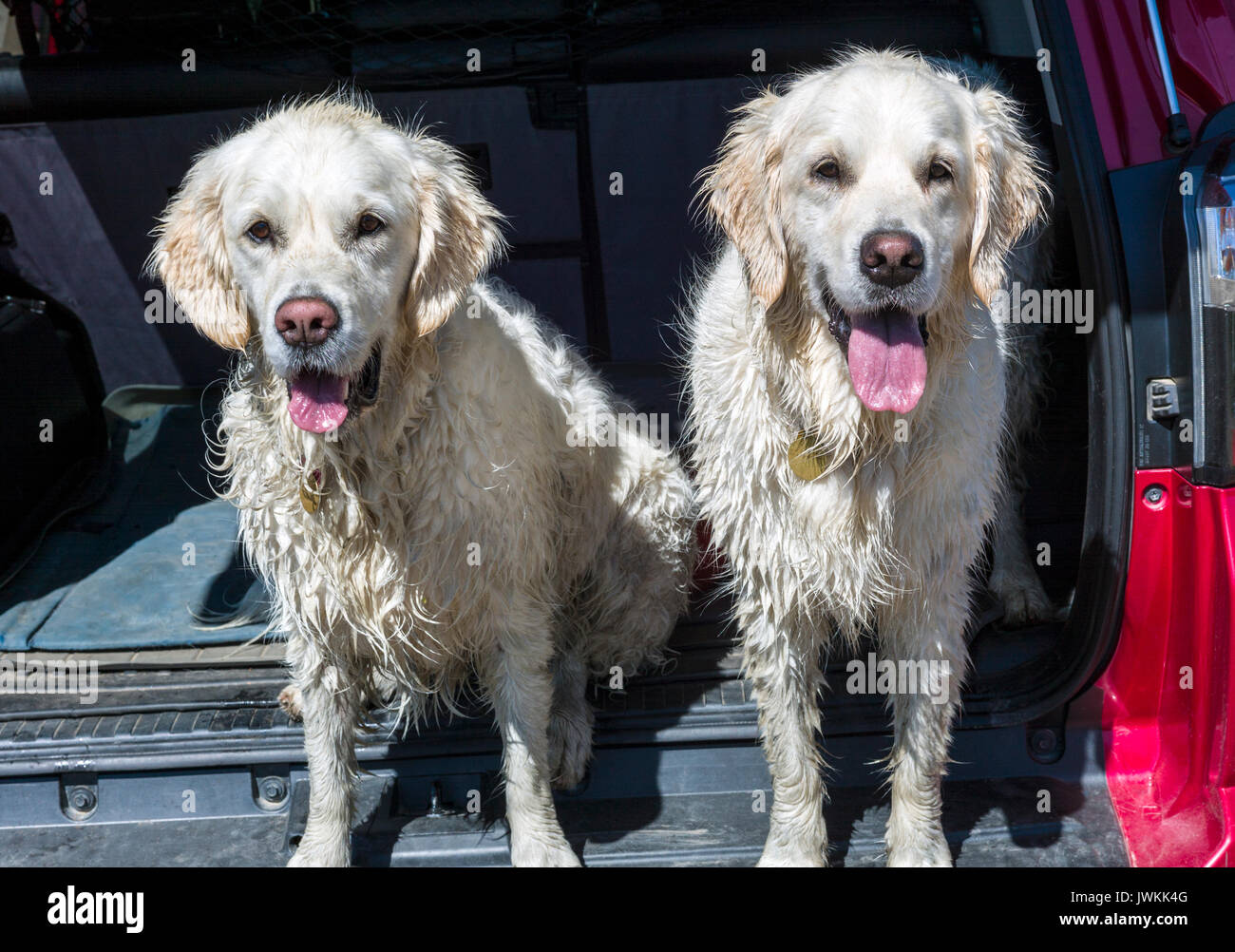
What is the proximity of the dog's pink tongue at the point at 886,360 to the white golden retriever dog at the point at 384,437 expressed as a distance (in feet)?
2.93

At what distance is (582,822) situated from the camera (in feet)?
10.5

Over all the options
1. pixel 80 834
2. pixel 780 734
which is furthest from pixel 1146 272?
pixel 80 834

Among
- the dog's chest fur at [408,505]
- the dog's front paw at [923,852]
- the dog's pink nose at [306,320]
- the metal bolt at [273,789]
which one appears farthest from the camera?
the metal bolt at [273,789]

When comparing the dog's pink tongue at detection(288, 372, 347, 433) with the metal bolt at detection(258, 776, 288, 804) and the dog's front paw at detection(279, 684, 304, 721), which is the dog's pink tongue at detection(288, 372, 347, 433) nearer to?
the dog's front paw at detection(279, 684, 304, 721)

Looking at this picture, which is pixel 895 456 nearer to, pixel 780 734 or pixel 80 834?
pixel 780 734

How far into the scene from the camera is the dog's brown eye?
254 cm

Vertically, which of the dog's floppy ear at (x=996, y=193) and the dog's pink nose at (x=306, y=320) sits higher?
the dog's floppy ear at (x=996, y=193)

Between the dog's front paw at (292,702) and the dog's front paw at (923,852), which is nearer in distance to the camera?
the dog's front paw at (923,852)

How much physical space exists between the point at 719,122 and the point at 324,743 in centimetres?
280

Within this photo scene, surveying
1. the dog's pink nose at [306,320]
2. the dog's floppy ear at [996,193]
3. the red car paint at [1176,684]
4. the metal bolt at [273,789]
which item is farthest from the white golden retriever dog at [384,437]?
the red car paint at [1176,684]

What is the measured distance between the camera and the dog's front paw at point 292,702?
328 centimetres

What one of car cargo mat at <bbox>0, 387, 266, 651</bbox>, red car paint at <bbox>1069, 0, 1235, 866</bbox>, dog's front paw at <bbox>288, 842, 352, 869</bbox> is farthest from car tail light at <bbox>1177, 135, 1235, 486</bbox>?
car cargo mat at <bbox>0, 387, 266, 651</bbox>

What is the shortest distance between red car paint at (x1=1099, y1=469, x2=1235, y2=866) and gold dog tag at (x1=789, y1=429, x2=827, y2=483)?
87cm

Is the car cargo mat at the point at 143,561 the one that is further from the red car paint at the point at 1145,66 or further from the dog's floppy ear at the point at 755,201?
the red car paint at the point at 1145,66
